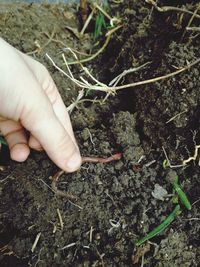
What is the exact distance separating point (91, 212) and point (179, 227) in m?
0.30

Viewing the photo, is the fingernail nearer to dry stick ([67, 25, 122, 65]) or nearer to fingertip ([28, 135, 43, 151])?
fingertip ([28, 135, 43, 151])

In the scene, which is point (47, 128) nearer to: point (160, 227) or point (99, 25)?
point (160, 227)

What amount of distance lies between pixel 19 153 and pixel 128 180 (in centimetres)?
40

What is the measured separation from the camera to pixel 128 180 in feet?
5.03

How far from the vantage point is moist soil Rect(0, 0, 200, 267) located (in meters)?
1.42

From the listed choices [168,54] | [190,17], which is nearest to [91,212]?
[168,54]

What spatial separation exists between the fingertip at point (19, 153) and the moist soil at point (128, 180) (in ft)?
0.15

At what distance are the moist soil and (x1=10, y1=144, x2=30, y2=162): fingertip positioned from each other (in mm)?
46

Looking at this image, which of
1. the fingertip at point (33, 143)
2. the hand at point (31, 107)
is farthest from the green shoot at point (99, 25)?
the fingertip at point (33, 143)

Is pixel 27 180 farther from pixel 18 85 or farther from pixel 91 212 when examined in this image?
pixel 18 85

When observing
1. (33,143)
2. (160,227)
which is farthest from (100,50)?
(160,227)

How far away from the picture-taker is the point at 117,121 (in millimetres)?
1624

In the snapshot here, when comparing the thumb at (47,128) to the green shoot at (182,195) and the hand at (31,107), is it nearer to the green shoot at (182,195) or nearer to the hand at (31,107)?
the hand at (31,107)

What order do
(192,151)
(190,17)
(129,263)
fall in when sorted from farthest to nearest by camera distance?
(190,17), (192,151), (129,263)
